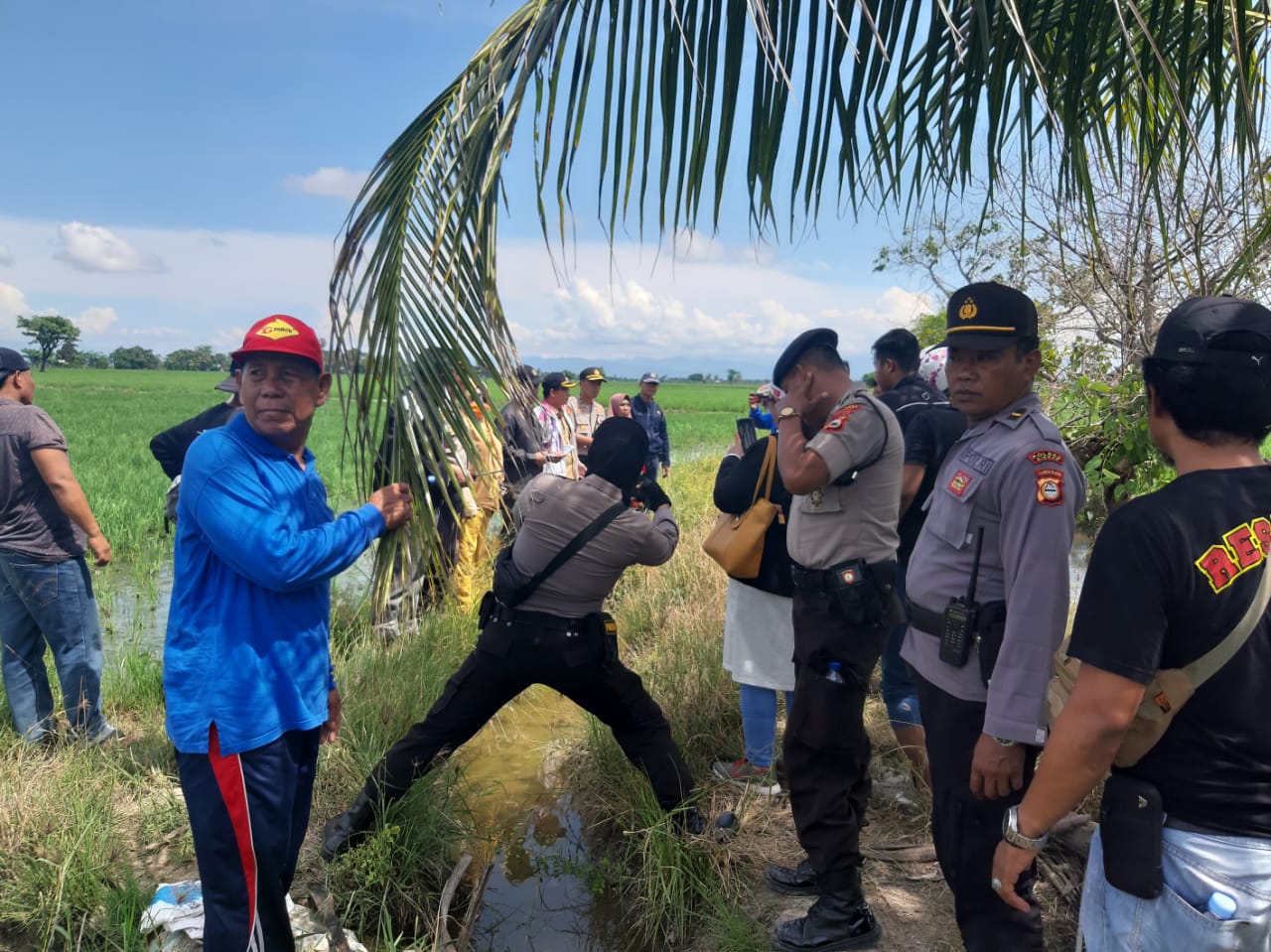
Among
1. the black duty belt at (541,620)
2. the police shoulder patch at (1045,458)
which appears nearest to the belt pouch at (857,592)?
the police shoulder patch at (1045,458)

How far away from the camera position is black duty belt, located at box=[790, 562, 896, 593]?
2584 mm

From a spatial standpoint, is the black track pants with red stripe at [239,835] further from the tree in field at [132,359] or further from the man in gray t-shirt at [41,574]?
the tree in field at [132,359]

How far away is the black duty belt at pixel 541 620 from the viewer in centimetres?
283

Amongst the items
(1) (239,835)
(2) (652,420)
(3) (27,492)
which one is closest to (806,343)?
(1) (239,835)

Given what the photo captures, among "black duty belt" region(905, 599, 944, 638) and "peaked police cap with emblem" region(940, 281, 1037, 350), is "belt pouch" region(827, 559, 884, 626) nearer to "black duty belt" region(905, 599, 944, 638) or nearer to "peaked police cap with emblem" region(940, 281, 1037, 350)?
"black duty belt" region(905, 599, 944, 638)

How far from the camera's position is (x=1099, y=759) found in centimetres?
138

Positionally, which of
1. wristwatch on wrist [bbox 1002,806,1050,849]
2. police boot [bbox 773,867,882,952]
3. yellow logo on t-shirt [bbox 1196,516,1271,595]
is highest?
yellow logo on t-shirt [bbox 1196,516,1271,595]

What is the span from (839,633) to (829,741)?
0.33 m

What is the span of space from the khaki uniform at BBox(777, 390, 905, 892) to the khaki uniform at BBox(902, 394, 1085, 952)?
42 centimetres

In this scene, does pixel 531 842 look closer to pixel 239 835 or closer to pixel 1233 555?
pixel 239 835

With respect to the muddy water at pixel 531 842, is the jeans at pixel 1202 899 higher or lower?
higher

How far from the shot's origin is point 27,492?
11.8ft

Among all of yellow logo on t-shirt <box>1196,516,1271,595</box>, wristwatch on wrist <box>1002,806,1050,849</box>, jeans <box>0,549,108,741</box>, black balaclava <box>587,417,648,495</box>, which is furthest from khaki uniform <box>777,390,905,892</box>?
jeans <box>0,549,108,741</box>

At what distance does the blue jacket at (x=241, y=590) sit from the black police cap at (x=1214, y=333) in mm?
1822
